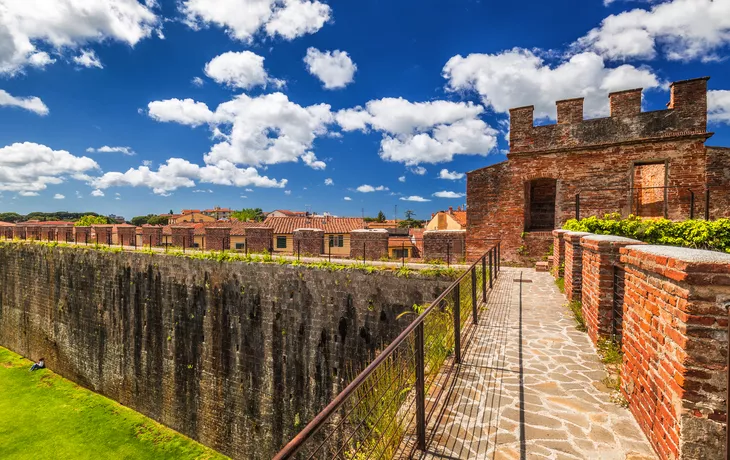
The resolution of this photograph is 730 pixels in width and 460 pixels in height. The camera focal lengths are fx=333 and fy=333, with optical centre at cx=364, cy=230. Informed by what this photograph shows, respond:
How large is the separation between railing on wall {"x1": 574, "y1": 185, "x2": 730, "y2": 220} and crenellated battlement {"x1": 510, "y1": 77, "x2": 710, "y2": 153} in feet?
5.01

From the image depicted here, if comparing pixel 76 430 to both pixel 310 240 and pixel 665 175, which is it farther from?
pixel 665 175

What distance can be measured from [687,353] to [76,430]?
1390 centimetres

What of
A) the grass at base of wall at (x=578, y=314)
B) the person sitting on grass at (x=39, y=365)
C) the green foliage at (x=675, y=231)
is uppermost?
the green foliage at (x=675, y=231)

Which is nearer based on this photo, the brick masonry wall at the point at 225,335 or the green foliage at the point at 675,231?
the green foliage at the point at 675,231

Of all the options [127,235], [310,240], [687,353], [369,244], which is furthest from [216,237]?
[687,353]

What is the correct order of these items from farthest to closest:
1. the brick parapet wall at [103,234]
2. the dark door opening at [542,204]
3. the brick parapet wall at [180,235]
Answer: the brick parapet wall at [103,234], the dark door opening at [542,204], the brick parapet wall at [180,235]

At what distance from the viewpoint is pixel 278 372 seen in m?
8.36

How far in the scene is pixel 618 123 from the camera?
1006 centimetres

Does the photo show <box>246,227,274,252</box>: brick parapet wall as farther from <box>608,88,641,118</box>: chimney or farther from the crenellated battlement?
<box>608,88,641,118</box>: chimney

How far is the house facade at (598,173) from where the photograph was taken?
9.36 metres

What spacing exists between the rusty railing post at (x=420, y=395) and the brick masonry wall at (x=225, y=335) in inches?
181

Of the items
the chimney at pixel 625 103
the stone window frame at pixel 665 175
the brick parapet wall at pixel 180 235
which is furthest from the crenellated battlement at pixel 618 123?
the brick parapet wall at pixel 180 235

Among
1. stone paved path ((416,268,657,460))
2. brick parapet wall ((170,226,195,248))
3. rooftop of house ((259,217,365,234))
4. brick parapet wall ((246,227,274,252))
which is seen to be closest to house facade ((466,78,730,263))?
stone paved path ((416,268,657,460))

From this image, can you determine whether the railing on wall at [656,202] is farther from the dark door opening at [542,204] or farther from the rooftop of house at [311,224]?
the rooftop of house at [311,224]
